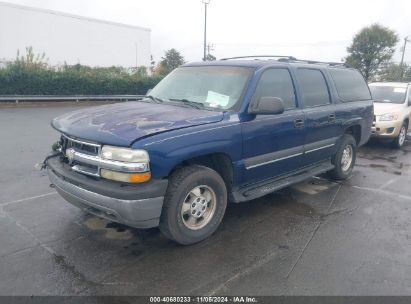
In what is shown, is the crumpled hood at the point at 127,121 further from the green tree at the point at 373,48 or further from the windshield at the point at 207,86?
the green tree at the point at 373,48

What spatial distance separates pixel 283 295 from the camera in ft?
9.57

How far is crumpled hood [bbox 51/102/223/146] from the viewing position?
10.6ft

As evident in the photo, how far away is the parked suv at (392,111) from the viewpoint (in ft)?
28.5

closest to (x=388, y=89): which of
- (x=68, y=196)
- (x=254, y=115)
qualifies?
(x=254, y=115)

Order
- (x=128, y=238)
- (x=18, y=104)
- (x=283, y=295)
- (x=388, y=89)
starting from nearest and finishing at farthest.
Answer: (x=283, y=295) → (x=128, y=238) → (x=388, y=89) → (x=18, y=104)

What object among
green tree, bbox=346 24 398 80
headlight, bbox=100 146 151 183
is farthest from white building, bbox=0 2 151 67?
headlight, bbox=100 146 151 183

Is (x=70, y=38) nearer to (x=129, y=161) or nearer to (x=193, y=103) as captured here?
(x=193, y=103)

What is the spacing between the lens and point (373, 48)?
34.2m

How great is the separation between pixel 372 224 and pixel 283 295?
2.06 meters

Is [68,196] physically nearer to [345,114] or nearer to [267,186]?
[267,186]

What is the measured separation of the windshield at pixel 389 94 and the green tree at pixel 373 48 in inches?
1038

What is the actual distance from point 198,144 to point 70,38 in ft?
115

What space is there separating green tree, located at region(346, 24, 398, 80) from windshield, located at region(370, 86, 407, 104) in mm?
26362

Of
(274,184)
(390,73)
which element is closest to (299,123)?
(274,184)
